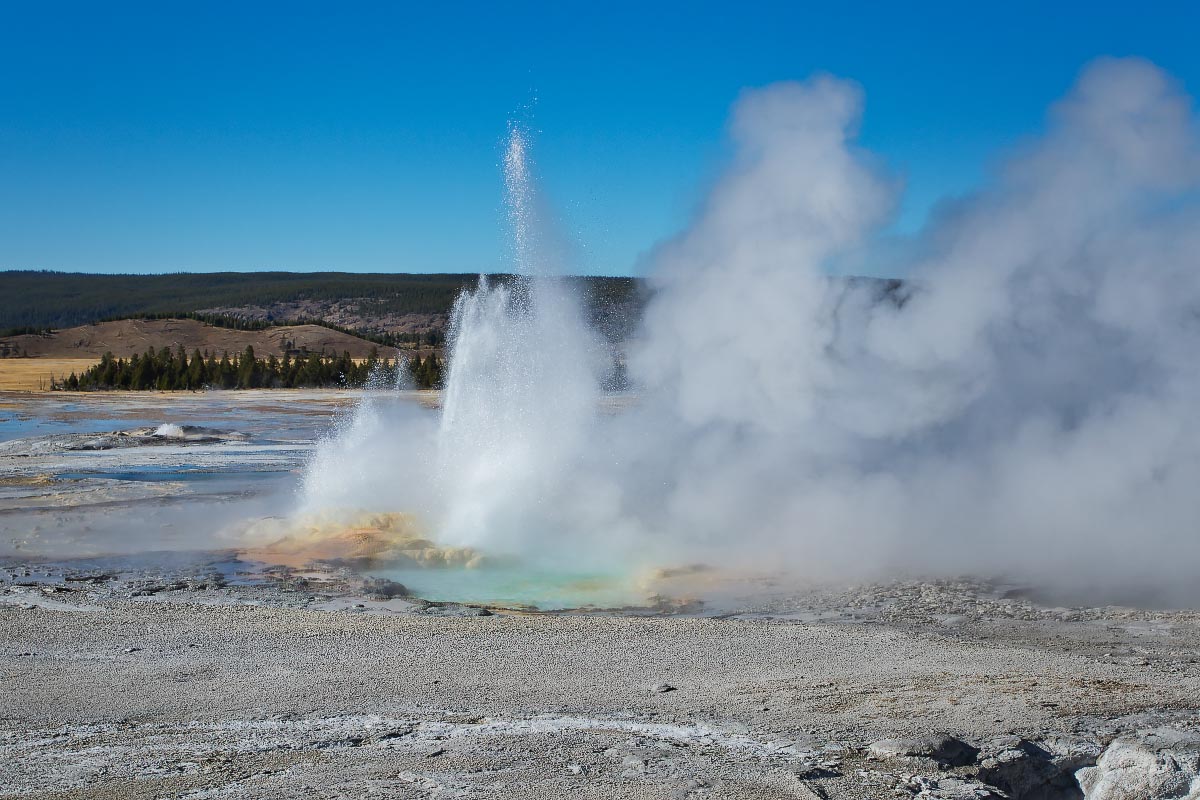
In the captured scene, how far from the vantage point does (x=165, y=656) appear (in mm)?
7480

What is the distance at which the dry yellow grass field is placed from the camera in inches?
2369

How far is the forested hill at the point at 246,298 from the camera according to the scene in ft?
422

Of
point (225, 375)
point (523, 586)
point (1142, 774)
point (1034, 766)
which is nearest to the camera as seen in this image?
point (1142, 774)

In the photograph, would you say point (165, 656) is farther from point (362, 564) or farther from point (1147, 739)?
point (1147, 739)

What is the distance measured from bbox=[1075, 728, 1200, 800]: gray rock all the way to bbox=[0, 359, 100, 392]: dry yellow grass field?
195 ft

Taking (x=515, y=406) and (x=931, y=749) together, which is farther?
(x=515, y=406)

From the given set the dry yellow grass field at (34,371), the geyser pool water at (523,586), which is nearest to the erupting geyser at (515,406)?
the geyser pool water at (523,586)

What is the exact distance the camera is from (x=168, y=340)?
299 ft

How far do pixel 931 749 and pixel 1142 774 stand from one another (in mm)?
918

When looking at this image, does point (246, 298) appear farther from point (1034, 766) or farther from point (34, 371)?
point (1034, 766)

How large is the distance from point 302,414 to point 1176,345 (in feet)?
108

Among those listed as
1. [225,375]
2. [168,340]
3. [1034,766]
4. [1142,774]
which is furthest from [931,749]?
[168,340]

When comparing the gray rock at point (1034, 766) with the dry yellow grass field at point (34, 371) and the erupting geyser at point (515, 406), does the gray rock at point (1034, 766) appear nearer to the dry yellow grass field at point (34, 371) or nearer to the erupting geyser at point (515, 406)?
the erupting geyser at point (515, 406)

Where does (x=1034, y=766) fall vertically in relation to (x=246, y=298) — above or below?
below
